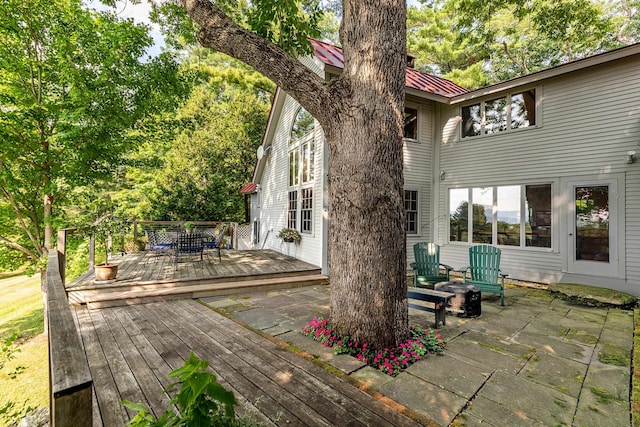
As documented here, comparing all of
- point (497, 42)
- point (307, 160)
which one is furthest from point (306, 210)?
point (497, 42)

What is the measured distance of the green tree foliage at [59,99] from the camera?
6.52m

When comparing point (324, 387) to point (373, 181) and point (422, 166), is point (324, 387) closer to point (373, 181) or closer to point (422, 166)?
point (373, 181)

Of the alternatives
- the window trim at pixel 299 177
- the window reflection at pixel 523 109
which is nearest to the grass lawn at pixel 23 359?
the window trim at pixel 299 177

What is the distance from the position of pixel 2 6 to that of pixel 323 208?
25.7 feet

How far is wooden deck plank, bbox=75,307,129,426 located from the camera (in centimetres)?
210

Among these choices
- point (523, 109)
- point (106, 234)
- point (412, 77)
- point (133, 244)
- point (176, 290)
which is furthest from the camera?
point (133, 244)

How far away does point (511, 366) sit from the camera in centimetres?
300

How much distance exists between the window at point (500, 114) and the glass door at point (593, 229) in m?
2.03

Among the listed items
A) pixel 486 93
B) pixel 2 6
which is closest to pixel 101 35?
pixel 2 6

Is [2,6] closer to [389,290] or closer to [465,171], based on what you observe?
[389,290]

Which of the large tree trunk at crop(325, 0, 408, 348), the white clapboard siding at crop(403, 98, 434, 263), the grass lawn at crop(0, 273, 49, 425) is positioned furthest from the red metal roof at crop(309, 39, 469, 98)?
the grass lawn at crop(0, 273, 49, 425)

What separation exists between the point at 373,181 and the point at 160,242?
8.39 metres

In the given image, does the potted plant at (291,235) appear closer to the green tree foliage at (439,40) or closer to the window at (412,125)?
the window at (412,125)

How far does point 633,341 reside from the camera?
367 centimetres
